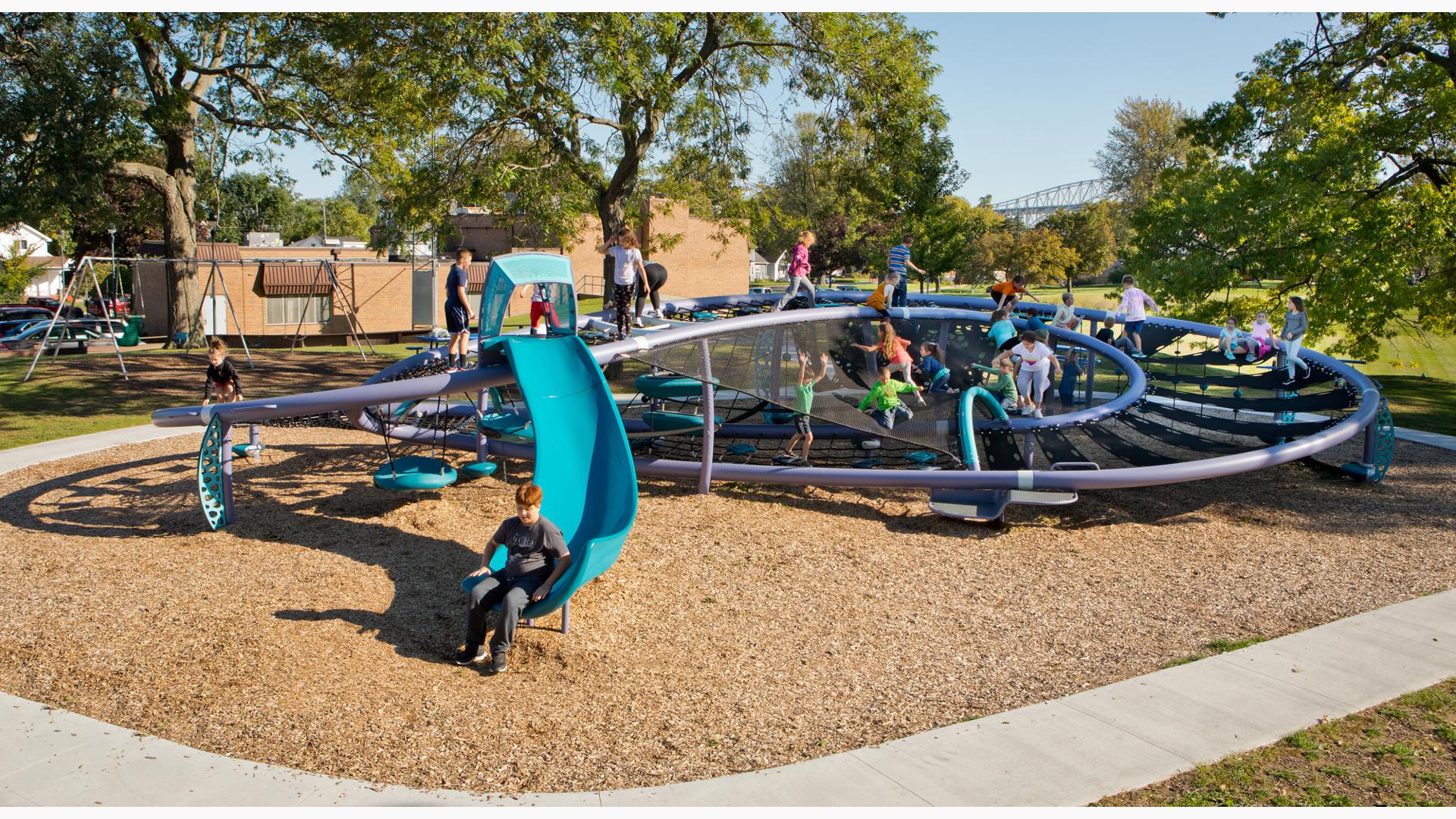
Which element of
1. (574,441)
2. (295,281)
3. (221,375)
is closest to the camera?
(574,441)

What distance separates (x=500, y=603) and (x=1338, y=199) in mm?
19361

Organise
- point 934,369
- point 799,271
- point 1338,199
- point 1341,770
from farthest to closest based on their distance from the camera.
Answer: point 1338,199
point 799,271
point 934,369
point 1341,770

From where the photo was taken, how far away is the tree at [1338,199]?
19.1 meters

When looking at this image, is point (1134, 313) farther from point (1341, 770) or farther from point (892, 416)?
point (1341, 770)

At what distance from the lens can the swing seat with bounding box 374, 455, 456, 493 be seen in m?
9.52

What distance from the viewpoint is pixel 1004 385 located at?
38.3 ft

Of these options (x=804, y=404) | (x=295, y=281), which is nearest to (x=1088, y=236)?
(x=295, y=281)

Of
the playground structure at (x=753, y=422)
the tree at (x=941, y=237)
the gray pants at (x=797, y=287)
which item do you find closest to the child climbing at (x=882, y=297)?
the playground structure at (x=753, y=422)

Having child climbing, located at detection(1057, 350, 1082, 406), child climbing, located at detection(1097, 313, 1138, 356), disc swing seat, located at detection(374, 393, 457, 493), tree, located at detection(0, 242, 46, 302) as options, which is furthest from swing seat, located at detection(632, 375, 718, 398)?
tree, located at detection(0, 242, 46, 302)

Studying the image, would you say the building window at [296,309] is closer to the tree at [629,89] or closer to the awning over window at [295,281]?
the awning over window at [295,281]

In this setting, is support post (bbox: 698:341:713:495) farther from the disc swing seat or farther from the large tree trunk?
the large tree trunk

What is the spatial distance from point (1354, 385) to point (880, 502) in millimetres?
7048

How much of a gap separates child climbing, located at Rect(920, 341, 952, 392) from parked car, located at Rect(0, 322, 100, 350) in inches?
874

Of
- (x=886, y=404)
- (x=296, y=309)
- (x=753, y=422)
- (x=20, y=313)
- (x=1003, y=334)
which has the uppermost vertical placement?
(x=1003, y=334)
